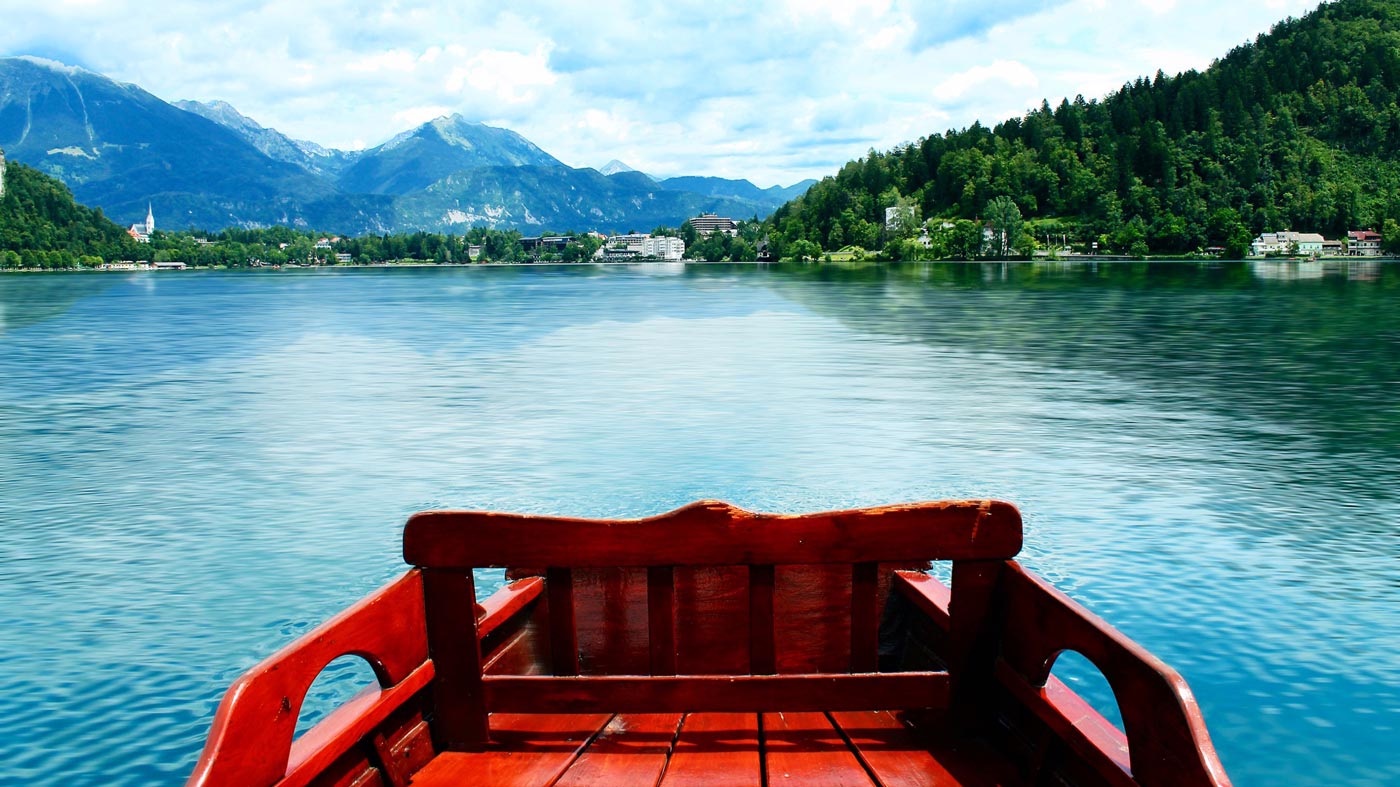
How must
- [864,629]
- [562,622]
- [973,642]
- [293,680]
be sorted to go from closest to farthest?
[293,680]
[973,642]
[562,622]
[864,629]

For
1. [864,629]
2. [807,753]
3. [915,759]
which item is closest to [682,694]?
[807,753]

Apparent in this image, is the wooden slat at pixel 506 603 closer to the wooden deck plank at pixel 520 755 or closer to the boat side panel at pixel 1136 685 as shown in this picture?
the wooden deck plank at pixel 520 755

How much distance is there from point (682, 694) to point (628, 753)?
49 cm

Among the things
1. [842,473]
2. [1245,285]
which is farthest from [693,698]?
[1245,285]

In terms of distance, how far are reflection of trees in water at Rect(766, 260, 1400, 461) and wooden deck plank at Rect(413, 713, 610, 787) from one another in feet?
83.5

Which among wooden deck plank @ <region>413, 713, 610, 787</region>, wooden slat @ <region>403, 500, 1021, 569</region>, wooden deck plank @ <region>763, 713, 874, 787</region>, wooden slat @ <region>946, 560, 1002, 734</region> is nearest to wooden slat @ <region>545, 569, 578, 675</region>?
A: wooden deck plank @ <region>413, 713, 610, 787</region>

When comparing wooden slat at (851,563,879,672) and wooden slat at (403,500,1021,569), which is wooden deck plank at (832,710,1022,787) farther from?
wooden slat at (403,500,1021,569)

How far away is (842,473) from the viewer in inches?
929

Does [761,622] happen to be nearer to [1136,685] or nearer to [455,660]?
[455,660]

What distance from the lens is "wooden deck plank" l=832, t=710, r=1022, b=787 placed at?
5430 millimetres

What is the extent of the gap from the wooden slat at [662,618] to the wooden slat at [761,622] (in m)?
0.49

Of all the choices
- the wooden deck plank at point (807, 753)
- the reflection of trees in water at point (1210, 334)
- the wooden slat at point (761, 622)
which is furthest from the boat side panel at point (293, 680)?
the reflection of trees in water at point (1210, 334)

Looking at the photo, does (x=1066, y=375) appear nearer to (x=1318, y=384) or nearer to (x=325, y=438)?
(x=1318, y=384)

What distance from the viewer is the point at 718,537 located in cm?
559
